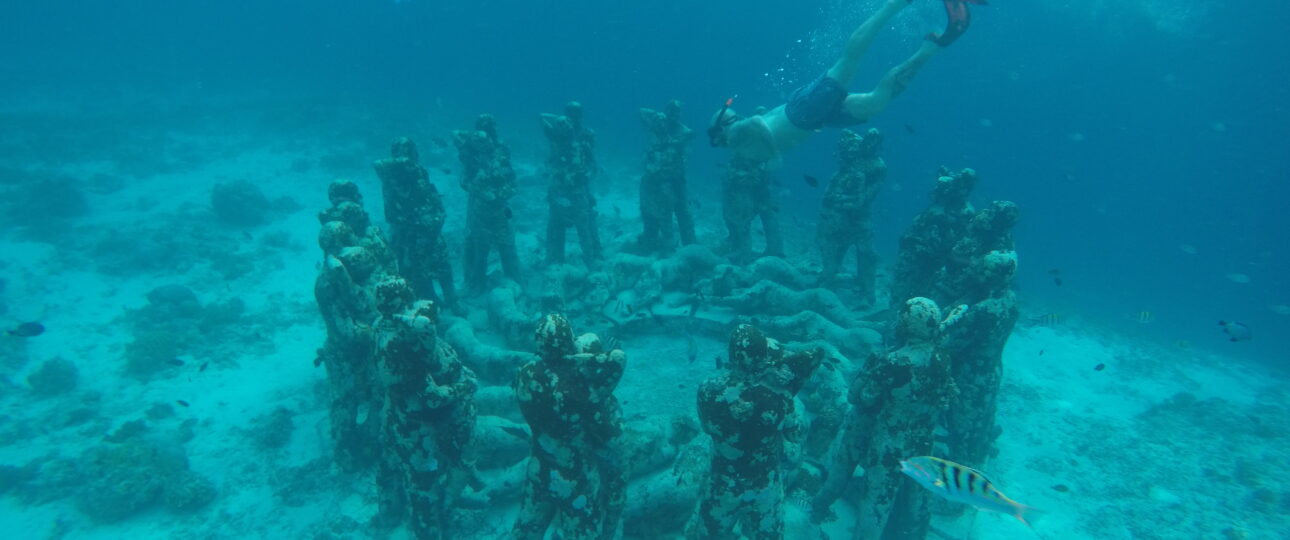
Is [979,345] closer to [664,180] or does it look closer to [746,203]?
[746,203]

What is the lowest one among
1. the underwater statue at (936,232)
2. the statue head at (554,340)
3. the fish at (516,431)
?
the fish at (516,431)

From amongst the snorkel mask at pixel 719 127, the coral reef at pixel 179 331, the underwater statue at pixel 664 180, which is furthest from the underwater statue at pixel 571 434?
the underwater statue at pixel 664 180

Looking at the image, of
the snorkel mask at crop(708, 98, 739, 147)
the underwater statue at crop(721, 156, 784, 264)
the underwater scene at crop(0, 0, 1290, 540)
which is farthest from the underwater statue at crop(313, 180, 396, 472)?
the underwater statue at crop(721, 156, 784, 264)

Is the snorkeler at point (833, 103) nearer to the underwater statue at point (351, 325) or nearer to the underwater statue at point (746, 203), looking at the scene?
the underwater statue at point (746, 203)

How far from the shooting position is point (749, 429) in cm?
486

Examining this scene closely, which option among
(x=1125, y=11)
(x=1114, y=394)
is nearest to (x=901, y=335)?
(x=1114, y=394)

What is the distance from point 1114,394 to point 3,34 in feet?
280

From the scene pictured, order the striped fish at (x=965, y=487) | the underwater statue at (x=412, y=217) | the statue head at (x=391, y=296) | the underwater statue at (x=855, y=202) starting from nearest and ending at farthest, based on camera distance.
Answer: the striped fish at (x=965, y=487)
the statue head at (x=391, y=296)
the underwater statue at (x=412, y=217)
the underwater statue at (x=855, y=202)

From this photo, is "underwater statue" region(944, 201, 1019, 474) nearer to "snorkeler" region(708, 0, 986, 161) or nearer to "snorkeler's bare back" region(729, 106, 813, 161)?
"snorkeler" region(708, 0, 986, 161)

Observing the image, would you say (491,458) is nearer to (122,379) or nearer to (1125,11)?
(122,379)

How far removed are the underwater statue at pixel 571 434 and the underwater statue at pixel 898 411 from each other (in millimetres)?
2807

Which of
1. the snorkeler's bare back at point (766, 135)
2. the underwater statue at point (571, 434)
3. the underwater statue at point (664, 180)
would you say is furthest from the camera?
the underwater statue at point (664, 180)

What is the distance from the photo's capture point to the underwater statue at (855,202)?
12.2 meters

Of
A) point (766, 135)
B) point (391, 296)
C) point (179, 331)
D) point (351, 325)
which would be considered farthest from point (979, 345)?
point (179, 331)
